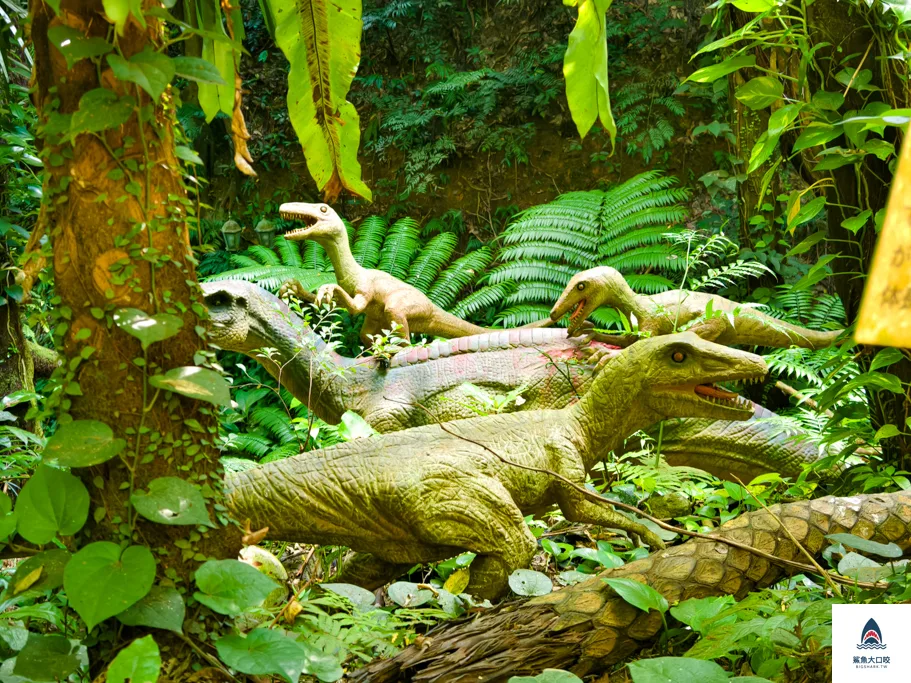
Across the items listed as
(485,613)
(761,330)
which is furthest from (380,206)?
(485,613)

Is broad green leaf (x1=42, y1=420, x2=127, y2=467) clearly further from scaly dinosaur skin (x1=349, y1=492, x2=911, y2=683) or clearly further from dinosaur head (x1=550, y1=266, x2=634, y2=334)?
dinosaur head (x1=550, y1=266, x2=634, y2=334)

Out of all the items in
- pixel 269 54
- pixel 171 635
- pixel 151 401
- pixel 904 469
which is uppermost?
pixel 269 54

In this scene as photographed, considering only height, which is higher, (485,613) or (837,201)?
(837,201)

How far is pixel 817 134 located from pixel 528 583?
141 cm

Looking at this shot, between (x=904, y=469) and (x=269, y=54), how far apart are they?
7.57 meters

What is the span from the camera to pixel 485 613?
1.83 meters

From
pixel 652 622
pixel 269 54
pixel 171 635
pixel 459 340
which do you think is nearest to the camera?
pixel 171 635

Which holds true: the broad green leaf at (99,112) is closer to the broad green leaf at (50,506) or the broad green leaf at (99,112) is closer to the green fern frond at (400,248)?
the broad green leaf at (50,506)

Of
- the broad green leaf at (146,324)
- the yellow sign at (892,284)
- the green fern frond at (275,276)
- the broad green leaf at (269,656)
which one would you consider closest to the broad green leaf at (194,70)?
the broad green leaf at (146,324)

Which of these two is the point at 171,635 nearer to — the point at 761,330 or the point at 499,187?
the point at 761,330

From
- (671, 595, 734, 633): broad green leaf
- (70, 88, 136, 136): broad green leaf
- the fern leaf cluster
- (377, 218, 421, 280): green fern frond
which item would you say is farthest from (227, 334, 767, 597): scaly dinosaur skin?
(377, 218, 421, 280): green fern frond

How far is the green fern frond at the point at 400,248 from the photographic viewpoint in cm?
654

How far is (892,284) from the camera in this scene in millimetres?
565

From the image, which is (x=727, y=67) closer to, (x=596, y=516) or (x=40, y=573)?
(x=596, y=516)
